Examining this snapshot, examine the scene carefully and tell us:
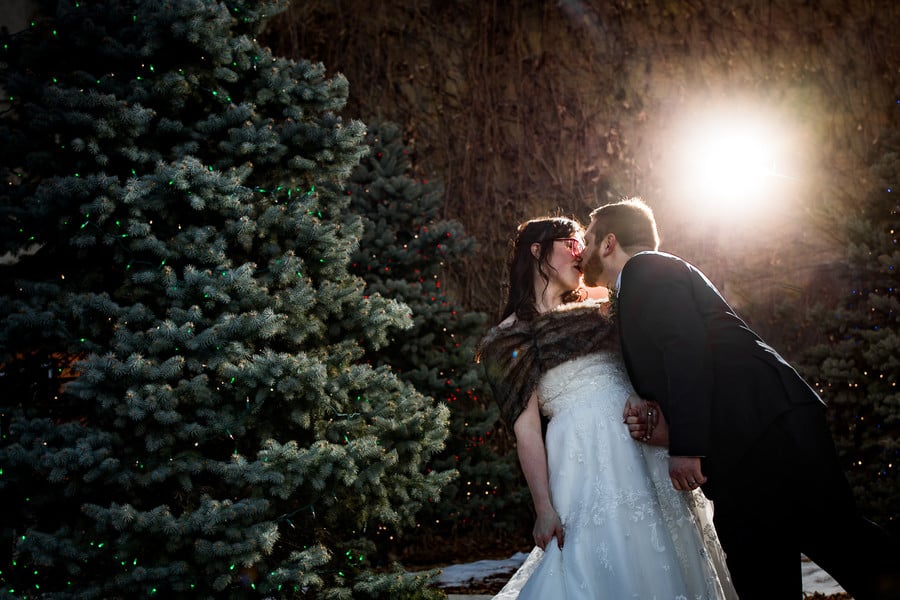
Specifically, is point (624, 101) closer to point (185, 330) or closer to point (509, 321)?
point (509, 321)

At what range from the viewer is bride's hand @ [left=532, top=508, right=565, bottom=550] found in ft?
8.23

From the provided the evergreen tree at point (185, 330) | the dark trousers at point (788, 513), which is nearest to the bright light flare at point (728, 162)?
the evergreen tree at point (185, 330)

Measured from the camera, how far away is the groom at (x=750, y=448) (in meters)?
2.14

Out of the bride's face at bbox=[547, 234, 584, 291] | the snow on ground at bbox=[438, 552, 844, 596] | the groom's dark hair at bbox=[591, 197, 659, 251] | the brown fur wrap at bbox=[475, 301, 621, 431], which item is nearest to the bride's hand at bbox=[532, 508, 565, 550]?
the brown fur wrap at bbox=[475, 301, 621, 431]

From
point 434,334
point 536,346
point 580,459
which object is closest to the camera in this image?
point 580,459

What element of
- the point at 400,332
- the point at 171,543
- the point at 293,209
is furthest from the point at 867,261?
the point at 171,543

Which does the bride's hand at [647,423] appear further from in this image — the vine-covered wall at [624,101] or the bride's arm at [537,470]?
the vine-covered wall at [624,101]

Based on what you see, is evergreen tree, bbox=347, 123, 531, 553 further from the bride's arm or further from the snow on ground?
the bride's arm

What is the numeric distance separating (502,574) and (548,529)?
8.37 feet

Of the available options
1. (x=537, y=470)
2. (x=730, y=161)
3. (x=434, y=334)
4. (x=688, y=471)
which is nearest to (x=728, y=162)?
(x=730, y=161)

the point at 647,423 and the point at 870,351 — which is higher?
the point at 647,423

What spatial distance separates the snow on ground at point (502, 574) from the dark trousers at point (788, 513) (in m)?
2.29

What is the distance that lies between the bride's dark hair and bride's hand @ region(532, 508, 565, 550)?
2.59 ft

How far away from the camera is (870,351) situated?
16.6 feet
